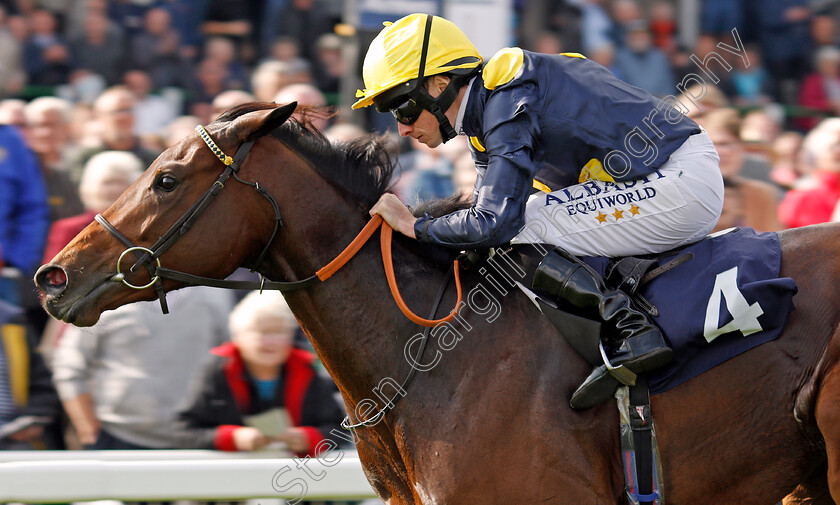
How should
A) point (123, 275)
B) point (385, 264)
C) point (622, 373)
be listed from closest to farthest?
point (622, 373) → point (123, 275) → point (385, 264)

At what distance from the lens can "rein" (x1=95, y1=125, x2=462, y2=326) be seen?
132 inches

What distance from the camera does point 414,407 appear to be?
3338 millimetres

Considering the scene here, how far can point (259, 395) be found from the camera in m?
4.95

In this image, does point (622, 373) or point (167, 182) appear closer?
point (622, 373)

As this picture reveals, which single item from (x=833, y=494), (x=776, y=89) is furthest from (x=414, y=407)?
(x=776, y=89)

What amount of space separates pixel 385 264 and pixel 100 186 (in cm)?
275

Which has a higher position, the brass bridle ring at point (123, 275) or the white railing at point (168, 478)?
the brass bridle ring at point (123, 275)

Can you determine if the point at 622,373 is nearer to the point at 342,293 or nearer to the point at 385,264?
the point at 385,264

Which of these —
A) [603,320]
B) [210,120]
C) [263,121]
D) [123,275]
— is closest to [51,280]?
[123,275]

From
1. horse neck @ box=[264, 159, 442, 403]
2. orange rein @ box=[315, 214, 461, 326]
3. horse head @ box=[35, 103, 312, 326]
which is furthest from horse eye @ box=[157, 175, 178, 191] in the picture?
orange rein @ box=[315, 214, 461, 326]

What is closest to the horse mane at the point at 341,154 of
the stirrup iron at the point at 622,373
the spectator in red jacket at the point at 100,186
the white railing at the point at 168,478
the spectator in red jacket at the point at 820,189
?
the stirrup iron at the point at 622,373

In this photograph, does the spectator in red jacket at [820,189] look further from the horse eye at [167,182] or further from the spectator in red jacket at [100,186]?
the horse eye at [167,182]

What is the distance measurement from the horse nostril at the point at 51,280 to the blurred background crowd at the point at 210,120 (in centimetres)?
118

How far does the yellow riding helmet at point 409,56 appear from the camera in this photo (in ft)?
11.2
